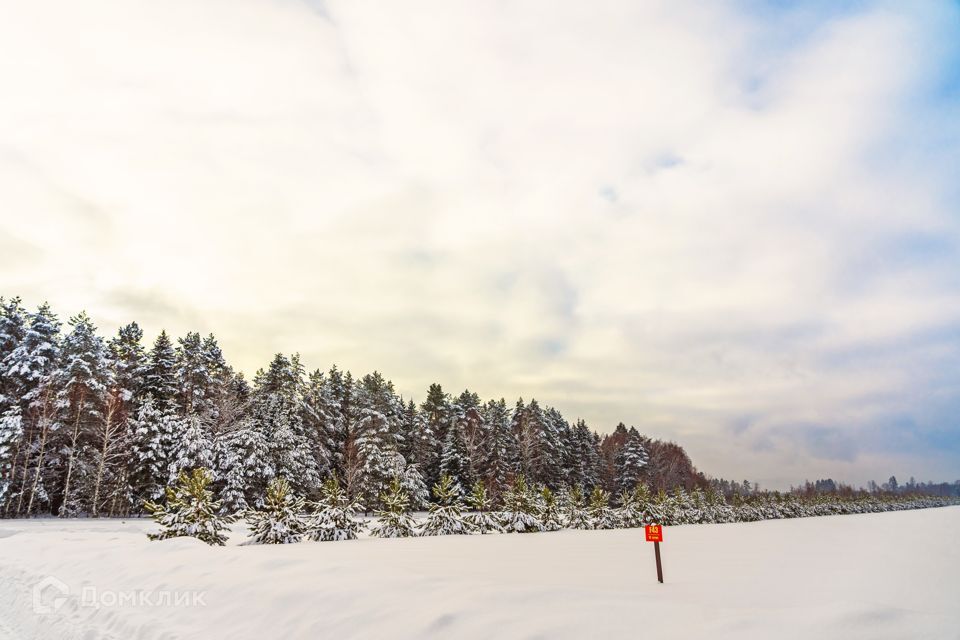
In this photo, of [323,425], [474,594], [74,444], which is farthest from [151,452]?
[474,594]

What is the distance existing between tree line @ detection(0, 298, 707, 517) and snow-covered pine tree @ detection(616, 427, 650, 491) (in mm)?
20826

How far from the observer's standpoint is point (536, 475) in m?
60.2

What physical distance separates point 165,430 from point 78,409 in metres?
6.47

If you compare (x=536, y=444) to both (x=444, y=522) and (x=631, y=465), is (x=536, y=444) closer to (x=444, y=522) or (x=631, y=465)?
(x=631, y=465)

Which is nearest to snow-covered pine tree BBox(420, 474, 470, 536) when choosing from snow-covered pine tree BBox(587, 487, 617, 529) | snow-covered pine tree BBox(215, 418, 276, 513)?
snow-covered pine tree BBox(587, 487, 617, 529)

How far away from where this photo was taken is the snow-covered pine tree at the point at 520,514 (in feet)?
81.8

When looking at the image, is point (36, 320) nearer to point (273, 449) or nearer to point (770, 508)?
point (273, 449)

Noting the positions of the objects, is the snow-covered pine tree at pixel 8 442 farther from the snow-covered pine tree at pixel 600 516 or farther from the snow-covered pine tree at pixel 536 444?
the snow-covered pine tree at pixel 536 444

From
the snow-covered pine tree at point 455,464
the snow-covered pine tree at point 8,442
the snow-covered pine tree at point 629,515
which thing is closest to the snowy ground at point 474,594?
the snow-covered pine tree at point 629,515

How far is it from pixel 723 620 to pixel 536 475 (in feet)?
187

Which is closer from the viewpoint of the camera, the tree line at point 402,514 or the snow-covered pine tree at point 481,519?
the tree line at point 402,514
